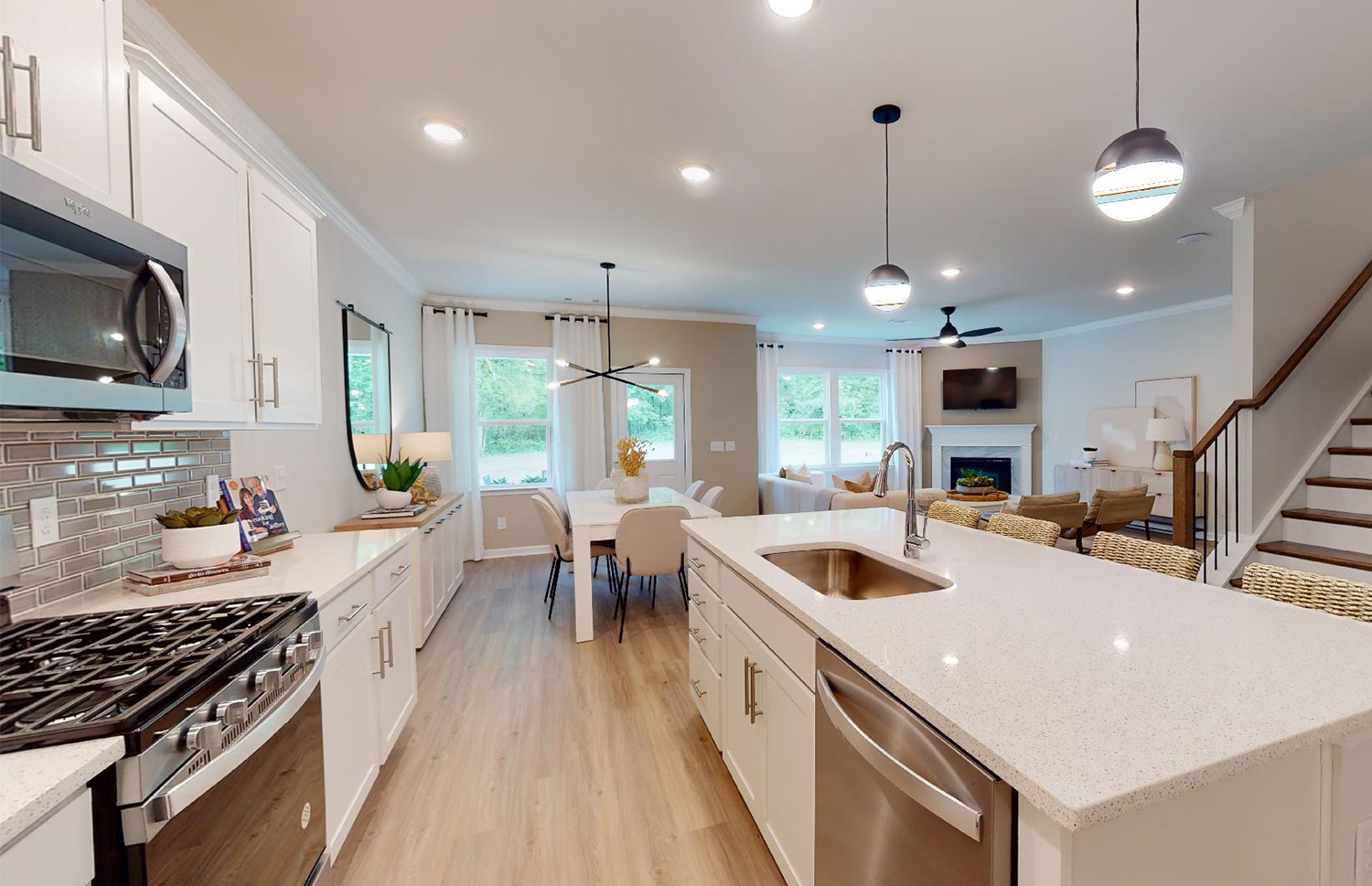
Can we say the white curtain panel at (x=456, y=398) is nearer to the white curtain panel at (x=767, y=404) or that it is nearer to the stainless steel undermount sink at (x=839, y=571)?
the white curtain panel at (x=767, y=404)

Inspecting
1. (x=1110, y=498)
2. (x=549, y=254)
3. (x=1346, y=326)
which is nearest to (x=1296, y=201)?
(x=1346, y=326)

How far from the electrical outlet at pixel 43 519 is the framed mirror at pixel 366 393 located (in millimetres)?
2047

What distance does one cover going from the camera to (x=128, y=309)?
1.16 m

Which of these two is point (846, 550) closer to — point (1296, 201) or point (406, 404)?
point (1296, 201)

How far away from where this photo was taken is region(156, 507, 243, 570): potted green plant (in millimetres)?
1514

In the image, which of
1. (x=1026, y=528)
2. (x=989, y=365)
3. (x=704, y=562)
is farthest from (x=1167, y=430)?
(x=704, y=562)

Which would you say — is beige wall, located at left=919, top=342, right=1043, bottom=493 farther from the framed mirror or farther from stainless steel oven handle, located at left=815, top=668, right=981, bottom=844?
stainless steel oven handle, located at left=815, top=668, right=981, bottom=844

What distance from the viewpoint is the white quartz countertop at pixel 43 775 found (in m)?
0.64

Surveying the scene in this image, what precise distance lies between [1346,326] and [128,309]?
5.86 meters

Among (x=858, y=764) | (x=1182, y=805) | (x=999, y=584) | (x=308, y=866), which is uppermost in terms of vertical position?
(x=999, y=584)

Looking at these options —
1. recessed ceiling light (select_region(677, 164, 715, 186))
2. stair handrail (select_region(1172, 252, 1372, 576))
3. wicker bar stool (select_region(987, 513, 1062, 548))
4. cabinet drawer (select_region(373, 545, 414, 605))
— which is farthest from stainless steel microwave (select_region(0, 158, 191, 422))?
stair handrail (select_region(1172, 252, 1372, 576))

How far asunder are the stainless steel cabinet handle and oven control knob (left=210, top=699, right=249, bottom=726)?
1117 mm

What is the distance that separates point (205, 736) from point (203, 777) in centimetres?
8

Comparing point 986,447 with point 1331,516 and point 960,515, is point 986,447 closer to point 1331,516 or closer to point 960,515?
point 1331,516
